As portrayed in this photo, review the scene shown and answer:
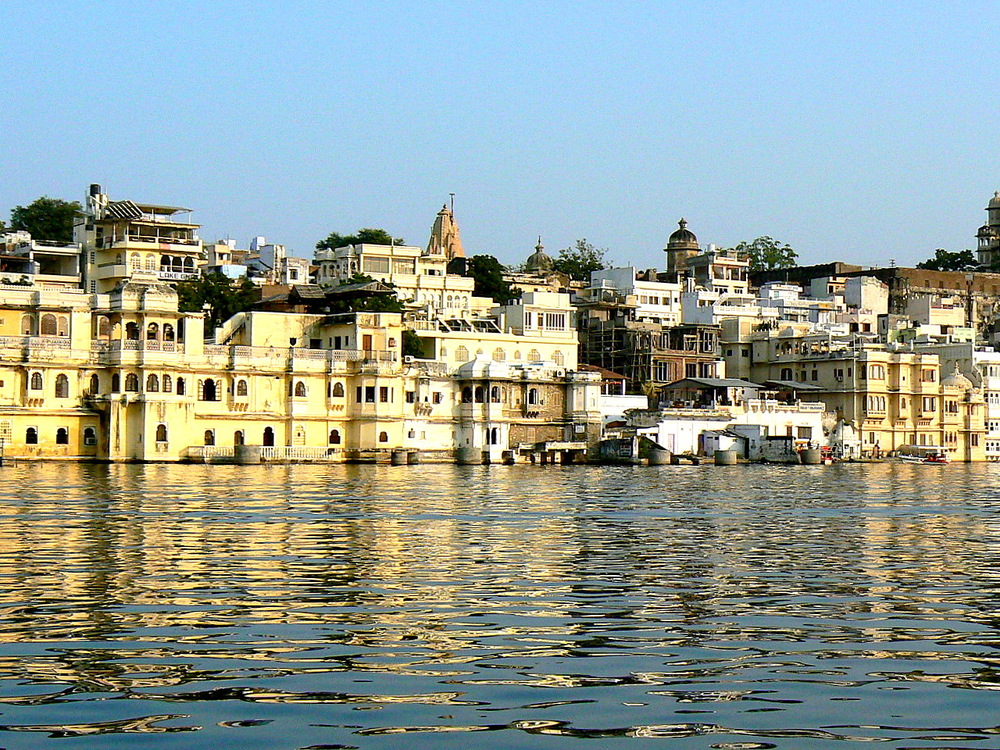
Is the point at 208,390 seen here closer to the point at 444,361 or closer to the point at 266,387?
the point at 266,387

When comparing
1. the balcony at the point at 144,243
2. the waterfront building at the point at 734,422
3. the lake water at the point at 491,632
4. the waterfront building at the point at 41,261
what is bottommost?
the lake water at the point at 491,632

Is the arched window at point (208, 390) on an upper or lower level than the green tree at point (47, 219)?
lower

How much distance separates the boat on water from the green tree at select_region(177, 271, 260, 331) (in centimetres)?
3788

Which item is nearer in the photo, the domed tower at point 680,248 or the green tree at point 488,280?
the green tree at point 488,280

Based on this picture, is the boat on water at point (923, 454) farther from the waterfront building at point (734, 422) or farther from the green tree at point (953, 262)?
the green tree at point (953, 262)

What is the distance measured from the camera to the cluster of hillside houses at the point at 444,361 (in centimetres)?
7006

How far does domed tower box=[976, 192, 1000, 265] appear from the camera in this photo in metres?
153

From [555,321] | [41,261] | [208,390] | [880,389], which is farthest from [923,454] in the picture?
[41,261]

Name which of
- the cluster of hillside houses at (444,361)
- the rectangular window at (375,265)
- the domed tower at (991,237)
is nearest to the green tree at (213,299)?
the cluster of hillside houses at (444,361)

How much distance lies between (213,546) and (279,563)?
2.94 metres

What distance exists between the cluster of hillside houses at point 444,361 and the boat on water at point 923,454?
914 millimetres

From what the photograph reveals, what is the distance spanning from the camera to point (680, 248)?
129 meters

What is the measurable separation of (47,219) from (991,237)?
8722cm

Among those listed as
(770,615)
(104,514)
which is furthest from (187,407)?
(770,615)
